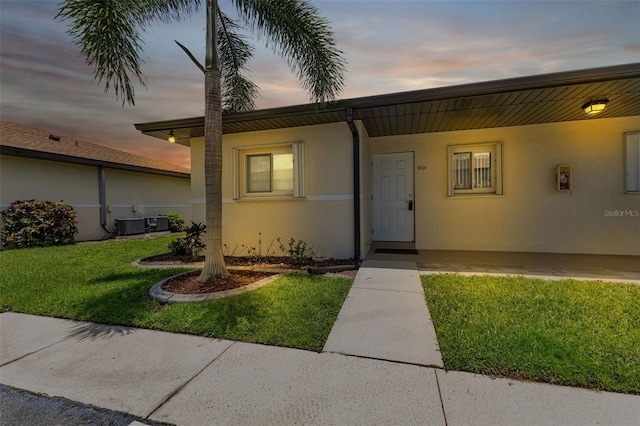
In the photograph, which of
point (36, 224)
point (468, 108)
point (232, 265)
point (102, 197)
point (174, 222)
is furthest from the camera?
point (174, 222)

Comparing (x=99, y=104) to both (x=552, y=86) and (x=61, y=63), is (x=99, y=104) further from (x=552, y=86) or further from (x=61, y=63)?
(x=552, y=86)

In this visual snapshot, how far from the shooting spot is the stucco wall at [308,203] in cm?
555

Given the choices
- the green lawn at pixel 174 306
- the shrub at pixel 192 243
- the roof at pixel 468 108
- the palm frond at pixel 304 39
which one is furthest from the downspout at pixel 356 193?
the shrub at pixel 192 243

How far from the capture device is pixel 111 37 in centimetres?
323

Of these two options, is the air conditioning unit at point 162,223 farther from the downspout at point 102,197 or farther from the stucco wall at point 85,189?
the downspout at point 102,197

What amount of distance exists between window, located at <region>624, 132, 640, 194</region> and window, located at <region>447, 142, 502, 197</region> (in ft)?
7.56

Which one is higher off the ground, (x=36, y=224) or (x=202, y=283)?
(x=36, y=224)

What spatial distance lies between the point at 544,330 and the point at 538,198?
470cm

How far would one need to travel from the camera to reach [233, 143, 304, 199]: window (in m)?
5.86

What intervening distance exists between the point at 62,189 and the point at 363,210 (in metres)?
10.7

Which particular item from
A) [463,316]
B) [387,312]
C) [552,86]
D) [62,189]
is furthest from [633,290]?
[62,189]

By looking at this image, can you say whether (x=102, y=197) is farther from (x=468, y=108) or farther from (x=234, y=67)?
(x=468, y=108)

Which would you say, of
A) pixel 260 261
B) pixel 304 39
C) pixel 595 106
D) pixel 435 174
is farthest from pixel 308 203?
pixel 595 106

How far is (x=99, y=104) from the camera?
793 centimetres
